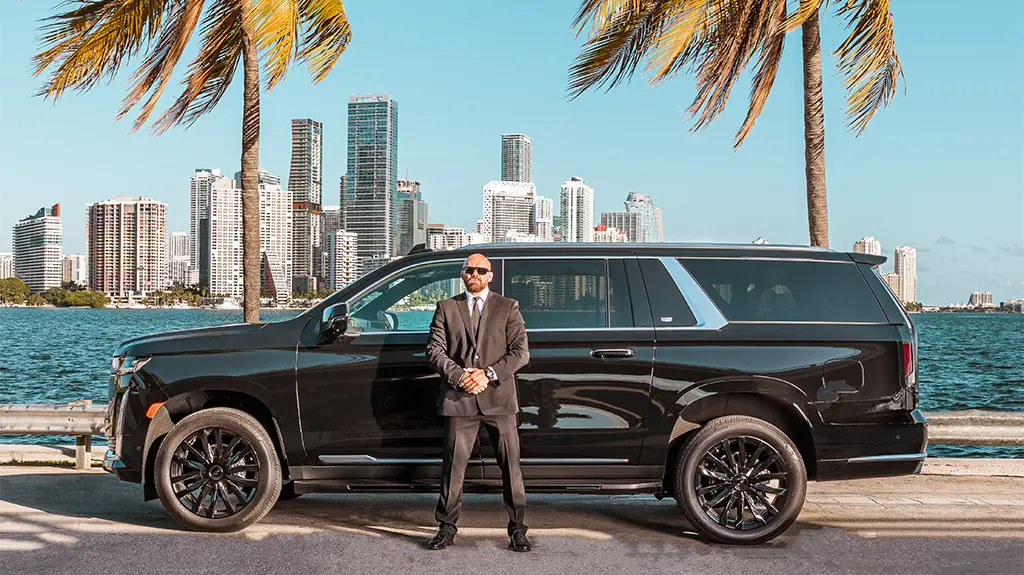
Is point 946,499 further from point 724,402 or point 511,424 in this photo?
point 511,424

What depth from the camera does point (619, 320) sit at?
6070 mm

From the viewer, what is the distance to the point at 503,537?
6035 mm

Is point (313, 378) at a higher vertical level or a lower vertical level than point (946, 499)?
higher

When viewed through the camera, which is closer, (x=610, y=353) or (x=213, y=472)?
(x=610, y=353)

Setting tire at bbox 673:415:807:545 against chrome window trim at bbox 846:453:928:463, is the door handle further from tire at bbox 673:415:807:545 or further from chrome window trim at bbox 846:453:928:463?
chrome window trim at bbox 846:453:928:463

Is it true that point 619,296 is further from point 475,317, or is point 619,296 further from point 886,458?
point 886,458

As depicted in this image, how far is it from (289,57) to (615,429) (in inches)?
265

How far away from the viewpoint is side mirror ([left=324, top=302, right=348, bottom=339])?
19.4 ft

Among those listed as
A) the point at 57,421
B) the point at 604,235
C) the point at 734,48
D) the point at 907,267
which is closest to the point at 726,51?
the point at 734,48

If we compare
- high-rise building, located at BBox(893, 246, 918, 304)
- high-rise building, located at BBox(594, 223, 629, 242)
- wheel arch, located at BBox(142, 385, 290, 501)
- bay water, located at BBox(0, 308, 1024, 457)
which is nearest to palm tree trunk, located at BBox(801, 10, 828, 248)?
wheel arch, located at BBox(142, 385, 290, 501)

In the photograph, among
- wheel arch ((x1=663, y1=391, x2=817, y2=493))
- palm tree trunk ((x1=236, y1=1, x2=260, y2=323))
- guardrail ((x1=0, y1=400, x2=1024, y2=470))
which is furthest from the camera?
palm tree trunk ((x1=236, y1=1, x2=260, y2=323))

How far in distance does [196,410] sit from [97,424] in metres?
2.47

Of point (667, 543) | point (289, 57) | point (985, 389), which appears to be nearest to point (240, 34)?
point (289, 57)

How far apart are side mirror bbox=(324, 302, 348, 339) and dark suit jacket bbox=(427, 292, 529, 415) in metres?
0.64
